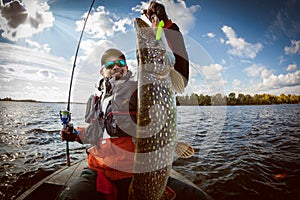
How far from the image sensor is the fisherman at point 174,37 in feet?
7.27

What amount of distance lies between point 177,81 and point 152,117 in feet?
1.67

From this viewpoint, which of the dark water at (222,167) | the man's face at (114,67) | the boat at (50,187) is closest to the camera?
the man's face at (114,67)

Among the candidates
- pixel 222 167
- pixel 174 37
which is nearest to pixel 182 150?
pixel 174 37

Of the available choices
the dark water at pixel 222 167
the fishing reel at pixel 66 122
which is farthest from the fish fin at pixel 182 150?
the dark water at pixel 222 167

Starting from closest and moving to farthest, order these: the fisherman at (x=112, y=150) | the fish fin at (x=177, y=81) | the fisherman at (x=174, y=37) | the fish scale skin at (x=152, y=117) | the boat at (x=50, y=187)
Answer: the fish scale skin at (x=152, y=117)
the fish fin at (x=177, y=81)
the fisherman at (x=174, y=37)
the fisherman at (x=112, y=150)
the boat at (x=50, y=187)

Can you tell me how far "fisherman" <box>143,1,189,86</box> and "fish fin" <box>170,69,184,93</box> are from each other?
16 centimetres

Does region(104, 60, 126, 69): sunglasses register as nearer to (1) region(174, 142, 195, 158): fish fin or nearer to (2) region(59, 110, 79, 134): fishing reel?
(2) region(59, 110, 79, 134): fishing reel

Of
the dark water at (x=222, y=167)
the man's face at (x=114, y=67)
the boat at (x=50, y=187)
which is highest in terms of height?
the man's face at (x=114, y=67)

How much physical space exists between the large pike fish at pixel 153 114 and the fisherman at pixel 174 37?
0.19 m

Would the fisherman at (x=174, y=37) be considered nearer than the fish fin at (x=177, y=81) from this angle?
No

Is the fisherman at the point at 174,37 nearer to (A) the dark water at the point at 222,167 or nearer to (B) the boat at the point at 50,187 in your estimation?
(B) the boat at the point at 50,187

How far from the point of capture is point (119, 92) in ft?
9.35

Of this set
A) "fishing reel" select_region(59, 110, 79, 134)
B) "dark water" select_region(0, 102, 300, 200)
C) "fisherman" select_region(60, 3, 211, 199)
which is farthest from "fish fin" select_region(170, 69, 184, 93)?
"dark water" select_region(0, 102, 300, 200)

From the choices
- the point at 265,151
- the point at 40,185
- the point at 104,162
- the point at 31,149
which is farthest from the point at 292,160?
the point at 31,149
